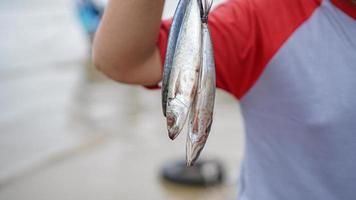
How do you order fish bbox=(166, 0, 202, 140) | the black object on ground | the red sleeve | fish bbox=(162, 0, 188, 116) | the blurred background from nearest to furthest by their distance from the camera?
fish bbox=(166, 0, 202, 140), fish bbox=(162, 0, 188, 116), the red sleeve, the black object on ground, the blurred background

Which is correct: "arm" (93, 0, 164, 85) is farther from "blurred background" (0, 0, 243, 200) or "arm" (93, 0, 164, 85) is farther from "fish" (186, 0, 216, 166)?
"blurred background" (0, 0, 243, 200)

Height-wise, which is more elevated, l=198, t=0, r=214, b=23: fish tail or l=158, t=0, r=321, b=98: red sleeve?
l=198, t=0, r=214, b=23: fish tail

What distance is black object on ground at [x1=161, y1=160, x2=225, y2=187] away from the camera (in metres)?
5.05

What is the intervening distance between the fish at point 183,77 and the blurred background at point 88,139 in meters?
3.64

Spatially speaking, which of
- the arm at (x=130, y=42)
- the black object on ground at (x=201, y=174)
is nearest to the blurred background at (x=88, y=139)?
the black object on ground at (x=201, y=174)

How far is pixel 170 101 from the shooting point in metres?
1.28

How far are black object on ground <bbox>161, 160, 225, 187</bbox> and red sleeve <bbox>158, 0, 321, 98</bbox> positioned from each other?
3.24m

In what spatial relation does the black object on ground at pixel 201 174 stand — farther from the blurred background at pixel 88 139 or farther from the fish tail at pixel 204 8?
the fish tail at pixel 204 8

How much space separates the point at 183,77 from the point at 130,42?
1.68 feet

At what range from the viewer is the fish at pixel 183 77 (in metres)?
1.26

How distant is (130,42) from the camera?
1752 millimetres

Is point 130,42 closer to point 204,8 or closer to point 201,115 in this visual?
point 204,8

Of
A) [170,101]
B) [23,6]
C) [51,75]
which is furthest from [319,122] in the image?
[23,6]

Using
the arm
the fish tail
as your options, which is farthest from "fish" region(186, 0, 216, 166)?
the arm
